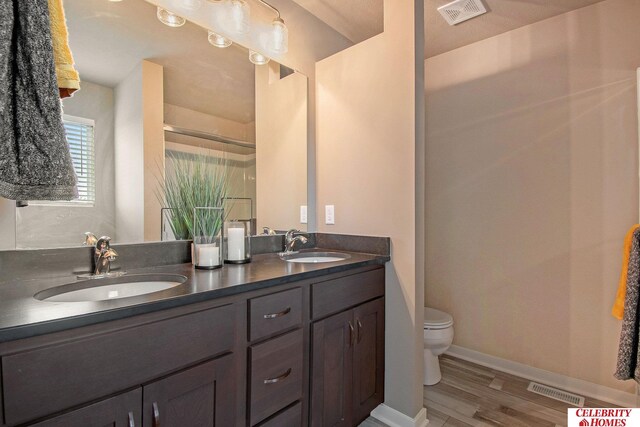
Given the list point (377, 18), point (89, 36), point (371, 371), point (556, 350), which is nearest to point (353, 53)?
point (377, 18)

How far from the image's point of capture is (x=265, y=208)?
6.25 feet

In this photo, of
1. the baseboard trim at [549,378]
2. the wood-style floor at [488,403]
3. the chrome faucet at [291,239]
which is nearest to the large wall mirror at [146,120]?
the chrome faucet at [291,239]

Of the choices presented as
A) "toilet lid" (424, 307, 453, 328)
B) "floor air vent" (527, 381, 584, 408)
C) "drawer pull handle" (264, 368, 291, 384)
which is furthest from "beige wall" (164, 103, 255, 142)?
"floor air vent" (527, 381, 584, 408)

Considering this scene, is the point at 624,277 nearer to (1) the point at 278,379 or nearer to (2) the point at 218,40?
(1) the point at 278,379

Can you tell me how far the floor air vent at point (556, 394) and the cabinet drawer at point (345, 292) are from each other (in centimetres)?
130

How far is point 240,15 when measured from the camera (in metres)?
1.64

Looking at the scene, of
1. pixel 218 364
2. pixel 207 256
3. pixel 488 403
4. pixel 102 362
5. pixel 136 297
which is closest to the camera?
pixel 102 362

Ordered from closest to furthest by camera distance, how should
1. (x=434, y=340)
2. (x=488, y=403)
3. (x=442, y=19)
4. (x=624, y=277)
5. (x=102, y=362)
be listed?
(x=102, y=362) → (x=624, y=277) → (x=488, y=403) → (x=434, y=340) → (x=442, y=19)

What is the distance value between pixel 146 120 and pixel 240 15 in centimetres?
78

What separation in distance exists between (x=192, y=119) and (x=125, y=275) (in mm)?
819

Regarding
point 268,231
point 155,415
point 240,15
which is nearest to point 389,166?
point 268,231

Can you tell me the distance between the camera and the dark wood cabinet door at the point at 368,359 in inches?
60.1

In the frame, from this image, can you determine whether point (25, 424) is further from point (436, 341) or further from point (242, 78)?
Answer: point (436, 341)

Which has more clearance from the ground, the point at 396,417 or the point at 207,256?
the point at 207,256
